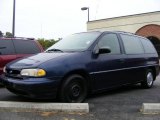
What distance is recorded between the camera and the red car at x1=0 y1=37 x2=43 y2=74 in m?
10.4

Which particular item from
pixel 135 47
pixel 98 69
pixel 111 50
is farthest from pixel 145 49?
pixel 98 69

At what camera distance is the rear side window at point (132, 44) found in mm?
9238

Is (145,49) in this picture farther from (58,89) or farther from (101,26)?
(101,26)

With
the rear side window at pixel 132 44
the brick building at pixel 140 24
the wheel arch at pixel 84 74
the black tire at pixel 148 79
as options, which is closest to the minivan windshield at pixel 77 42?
the wheel arch at pixel 84 74

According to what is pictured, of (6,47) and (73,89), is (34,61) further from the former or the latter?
(6,47)

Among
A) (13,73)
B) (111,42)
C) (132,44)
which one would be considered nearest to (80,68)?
(13,73)

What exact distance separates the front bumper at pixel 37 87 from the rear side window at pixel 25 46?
3.94m

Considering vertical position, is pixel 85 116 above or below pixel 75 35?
below

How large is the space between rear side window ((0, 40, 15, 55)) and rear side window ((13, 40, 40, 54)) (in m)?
0.17

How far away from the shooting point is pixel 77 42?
8.43m

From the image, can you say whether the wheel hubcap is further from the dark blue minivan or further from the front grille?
the front grille

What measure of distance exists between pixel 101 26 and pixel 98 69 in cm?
2676

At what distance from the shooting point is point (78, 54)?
763 cm

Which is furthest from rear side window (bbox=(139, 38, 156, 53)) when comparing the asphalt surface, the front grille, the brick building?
the brick building
